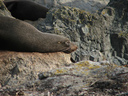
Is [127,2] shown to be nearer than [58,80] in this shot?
No

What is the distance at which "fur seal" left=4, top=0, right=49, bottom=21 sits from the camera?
10.6 metres

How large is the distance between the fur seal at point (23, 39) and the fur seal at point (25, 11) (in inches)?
194

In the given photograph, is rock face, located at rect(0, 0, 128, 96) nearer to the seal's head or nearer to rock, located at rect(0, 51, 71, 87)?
rock, located at rect(0, 51, 71, 87)

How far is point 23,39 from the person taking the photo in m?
5.31

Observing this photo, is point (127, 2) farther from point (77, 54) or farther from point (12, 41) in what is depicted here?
point (12, 41)

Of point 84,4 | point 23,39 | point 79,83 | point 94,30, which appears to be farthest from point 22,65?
point 84,4

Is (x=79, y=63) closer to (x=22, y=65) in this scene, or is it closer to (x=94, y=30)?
(x=22, y=65)

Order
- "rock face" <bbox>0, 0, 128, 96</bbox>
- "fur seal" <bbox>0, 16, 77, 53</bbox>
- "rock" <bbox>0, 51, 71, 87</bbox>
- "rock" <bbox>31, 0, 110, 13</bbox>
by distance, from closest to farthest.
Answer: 1. "rock face" <bbox>0, 0, 128, 96</bbox>
2. "rock" <bbox>0, 51, 71, 87</bbox>
3. "fur seal" <bbox>0, 16, 77, 53</bbox>
4. "rock" <bbox>31, 0, 110, 13</bbox>

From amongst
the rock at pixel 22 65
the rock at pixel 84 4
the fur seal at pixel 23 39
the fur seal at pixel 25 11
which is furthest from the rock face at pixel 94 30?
the fur seal at pixel 25 11

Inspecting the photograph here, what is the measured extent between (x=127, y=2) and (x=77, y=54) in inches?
145

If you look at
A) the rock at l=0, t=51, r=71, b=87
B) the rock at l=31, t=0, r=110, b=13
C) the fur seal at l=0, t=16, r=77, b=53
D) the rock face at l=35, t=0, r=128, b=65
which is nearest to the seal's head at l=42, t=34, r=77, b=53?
the fur seal at l=0, t=16, r=77, b=53

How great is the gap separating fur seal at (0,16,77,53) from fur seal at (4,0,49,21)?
4.93 metres

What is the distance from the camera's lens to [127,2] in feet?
29.5

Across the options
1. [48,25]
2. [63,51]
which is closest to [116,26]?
[48,25]
